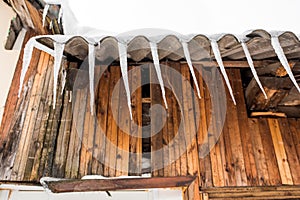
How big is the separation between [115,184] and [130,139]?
0.39 metres

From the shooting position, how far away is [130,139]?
2527mm

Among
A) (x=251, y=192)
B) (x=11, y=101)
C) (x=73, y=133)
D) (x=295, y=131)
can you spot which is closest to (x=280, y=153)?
(x=295, y=131)

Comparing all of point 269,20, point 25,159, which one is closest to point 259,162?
point 269,20

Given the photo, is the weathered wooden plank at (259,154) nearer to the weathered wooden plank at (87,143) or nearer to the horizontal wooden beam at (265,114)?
the horizontal wooden beam at (265,114)

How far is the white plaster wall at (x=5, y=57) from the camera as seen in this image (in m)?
2.82

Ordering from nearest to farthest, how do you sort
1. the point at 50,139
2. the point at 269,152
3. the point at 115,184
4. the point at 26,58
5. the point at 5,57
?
the point at 26,58
the point at 115,184
the point at 50,139
the point at 269,152
the point at 5,57

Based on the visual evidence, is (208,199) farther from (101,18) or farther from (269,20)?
(101,18)

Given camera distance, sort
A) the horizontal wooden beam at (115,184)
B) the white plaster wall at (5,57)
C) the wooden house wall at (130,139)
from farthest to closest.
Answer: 1. the white plaster wall at (5,57)
2. the wooden house wall at (130,139)
3. the horizontal wooden beam at (115,184)

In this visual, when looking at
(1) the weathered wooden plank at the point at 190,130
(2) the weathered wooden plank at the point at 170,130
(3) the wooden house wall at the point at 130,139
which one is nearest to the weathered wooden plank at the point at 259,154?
(3) the wooden house wall at the point at 130,139

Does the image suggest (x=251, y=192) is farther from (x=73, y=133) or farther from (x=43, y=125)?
(x=43, y=125)

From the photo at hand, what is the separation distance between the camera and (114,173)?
7.79 ft

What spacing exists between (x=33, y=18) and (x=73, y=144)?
1376mm

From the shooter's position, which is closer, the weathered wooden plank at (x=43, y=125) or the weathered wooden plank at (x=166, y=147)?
the weathered wooden plank at (x=43, y=125)

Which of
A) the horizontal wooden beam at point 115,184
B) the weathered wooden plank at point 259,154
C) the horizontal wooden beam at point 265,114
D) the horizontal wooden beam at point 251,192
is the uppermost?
the horizontal wooden beam at point 265,114
